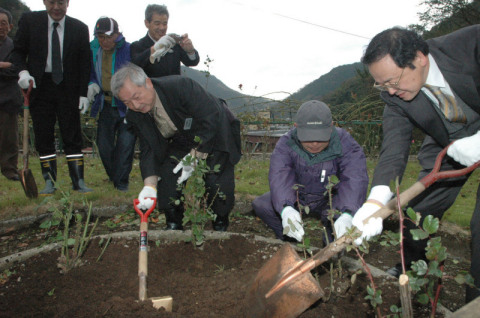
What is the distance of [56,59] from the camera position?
378 centimetres

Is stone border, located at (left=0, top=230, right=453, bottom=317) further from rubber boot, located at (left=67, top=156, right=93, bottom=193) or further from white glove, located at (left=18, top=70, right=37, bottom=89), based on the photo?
white glove, located at (left=18, top=70, right=37, bottom=89)

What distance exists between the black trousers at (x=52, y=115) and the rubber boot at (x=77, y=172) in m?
0.09

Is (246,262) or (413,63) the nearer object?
(413,63)

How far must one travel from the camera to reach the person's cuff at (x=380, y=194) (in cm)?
190

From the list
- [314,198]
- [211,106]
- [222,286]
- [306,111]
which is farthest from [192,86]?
[222,286]

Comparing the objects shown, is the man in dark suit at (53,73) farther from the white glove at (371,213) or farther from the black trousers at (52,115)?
the white glove at (371,213)

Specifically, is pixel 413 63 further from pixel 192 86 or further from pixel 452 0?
pixel 452 0

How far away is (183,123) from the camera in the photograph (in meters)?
2.89

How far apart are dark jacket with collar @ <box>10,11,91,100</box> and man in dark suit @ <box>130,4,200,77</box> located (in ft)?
1.87

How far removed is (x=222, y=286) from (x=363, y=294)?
73 centimetres

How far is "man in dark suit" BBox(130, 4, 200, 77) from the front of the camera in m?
3.65

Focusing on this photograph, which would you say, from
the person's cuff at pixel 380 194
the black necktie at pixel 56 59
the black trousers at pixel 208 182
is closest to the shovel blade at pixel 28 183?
the black necktie at pixel 56 59

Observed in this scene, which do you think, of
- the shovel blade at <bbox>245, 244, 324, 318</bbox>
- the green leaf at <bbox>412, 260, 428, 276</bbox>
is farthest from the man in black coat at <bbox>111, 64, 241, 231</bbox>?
the green leaf at <bbox>412, 260, 428, 276</bbox>

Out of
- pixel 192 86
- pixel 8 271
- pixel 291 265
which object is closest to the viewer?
pixel 291 265
